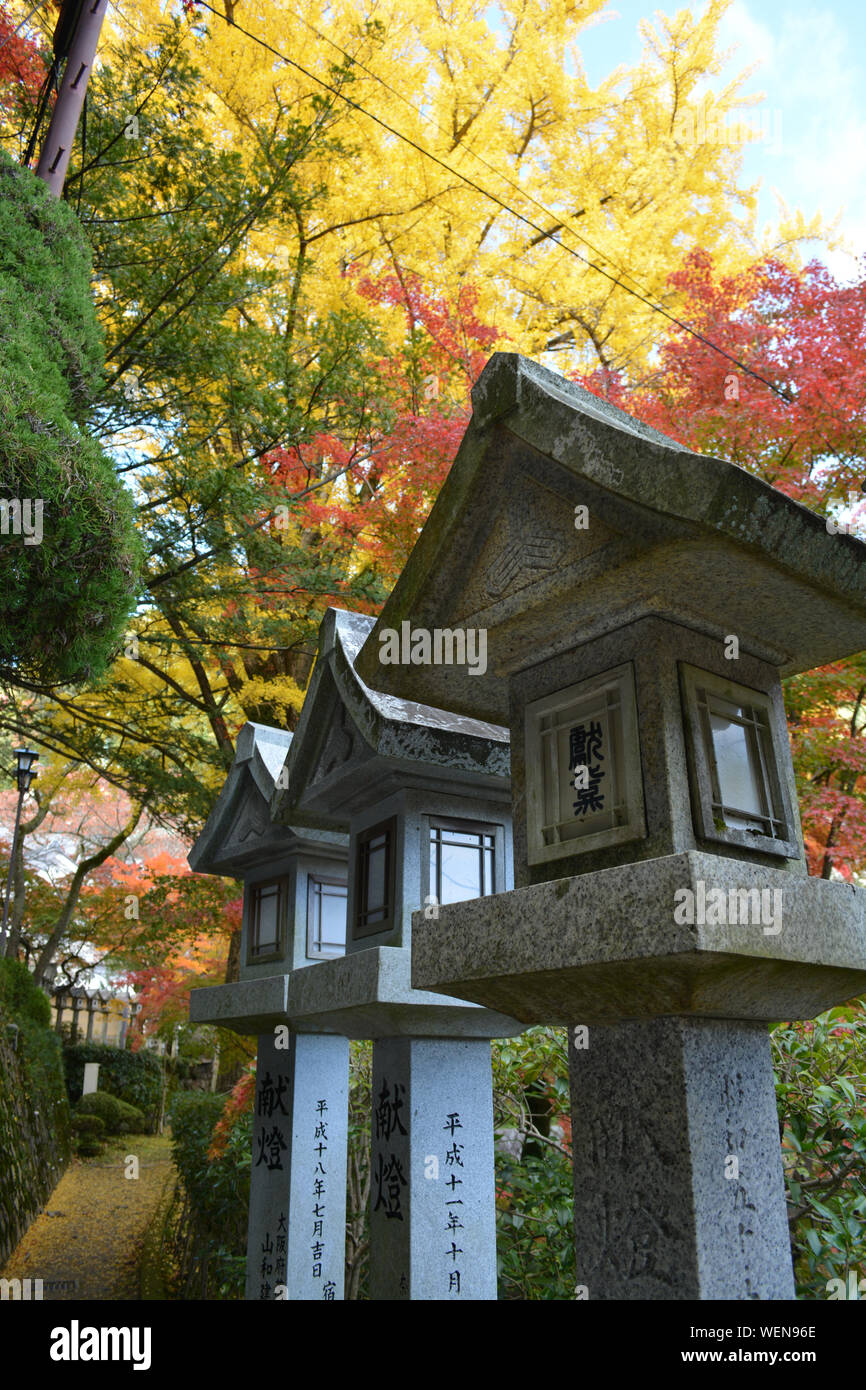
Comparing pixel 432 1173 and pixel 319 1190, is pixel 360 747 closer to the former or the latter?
pixel 432 1173

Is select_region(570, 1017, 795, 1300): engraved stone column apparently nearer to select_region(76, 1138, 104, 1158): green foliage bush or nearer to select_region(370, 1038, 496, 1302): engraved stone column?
select_region(370, 1038, 496, 1302): engraved stone column

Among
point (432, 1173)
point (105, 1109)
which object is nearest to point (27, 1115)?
point (105, 1109)

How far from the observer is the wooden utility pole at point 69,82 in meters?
6.26

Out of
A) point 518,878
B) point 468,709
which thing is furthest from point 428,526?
point 518,878

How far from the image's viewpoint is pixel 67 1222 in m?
12.6

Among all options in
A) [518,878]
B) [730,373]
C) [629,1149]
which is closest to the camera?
[629,1149]

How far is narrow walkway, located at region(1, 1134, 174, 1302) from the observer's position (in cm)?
989

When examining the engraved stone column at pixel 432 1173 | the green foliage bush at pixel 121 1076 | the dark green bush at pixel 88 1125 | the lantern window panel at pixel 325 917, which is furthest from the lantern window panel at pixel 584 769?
the green foliage bush at pixel 121 1076

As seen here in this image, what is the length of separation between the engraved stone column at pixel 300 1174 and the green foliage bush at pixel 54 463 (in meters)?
3.21

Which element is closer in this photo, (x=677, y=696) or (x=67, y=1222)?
(x=677, y=696)

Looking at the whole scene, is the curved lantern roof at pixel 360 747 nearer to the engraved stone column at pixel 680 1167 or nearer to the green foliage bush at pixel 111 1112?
the engraved stone column at pixel 680 1167
